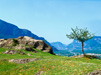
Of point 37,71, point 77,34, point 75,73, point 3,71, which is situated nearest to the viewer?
point 75,73

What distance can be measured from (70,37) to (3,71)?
46.6 meters

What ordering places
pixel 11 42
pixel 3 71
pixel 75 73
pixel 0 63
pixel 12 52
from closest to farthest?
1. pixel 75 73
2. pixel 3 71
3. pixel 0 63
4. pixel 12 52
5. pixel 11 42

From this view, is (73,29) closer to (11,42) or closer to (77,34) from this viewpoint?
(77,34)

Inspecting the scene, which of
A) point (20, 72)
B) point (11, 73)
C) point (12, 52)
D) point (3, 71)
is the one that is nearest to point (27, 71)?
point (20, 72)

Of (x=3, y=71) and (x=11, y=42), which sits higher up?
(x=11, y=42)

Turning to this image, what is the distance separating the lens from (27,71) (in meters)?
29.9

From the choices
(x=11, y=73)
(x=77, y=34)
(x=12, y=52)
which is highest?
(x=77, y=34)

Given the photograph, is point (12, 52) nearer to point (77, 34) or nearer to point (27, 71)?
point (27, 71)

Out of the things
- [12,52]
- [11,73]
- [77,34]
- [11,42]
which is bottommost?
[11,73]

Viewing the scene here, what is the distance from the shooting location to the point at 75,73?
21656mm

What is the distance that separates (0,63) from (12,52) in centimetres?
1752

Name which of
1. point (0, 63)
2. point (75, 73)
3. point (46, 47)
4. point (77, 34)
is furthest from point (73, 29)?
point (75, 73)

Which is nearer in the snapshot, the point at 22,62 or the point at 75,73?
the point at 75,73

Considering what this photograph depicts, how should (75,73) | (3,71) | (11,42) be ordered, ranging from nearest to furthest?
(75,73) → (3,71) → (11,42)
